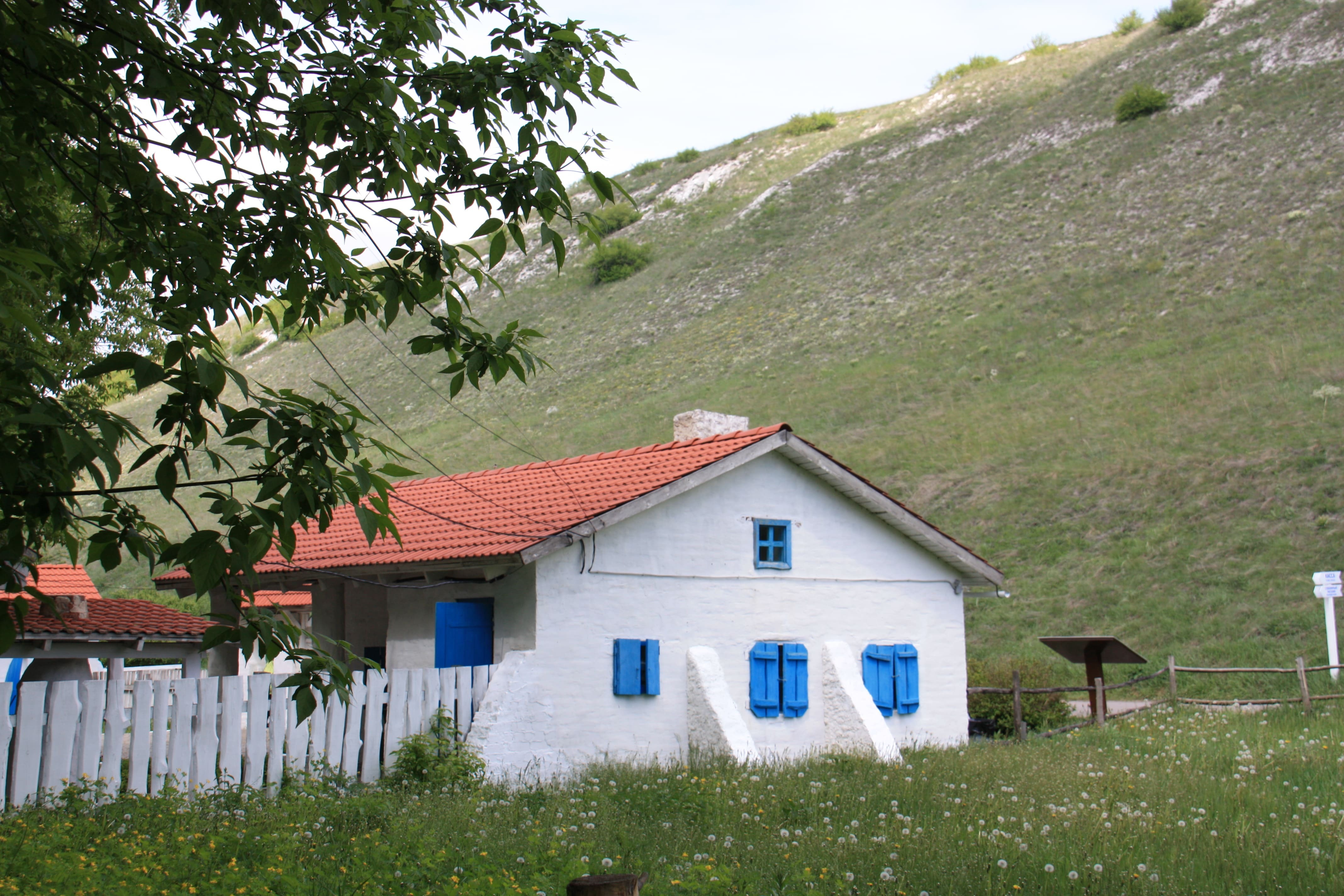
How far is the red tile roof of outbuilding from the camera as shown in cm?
1440

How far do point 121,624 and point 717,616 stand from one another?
341 inches

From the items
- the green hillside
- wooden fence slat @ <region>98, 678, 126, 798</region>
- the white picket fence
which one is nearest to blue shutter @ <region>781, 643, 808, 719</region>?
the white picket fence

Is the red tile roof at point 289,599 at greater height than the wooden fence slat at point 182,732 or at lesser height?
greater

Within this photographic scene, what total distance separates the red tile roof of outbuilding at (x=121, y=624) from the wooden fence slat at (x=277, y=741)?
4.05 meters

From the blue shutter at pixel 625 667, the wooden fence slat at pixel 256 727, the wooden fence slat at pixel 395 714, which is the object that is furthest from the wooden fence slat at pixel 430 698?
the blue shutter at pixel 625 667

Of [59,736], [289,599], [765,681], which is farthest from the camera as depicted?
[289,599]

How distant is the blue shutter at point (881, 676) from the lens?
49.5 ft

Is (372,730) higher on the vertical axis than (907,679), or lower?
lower

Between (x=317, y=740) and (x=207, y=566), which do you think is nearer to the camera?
(x=207, y=566)

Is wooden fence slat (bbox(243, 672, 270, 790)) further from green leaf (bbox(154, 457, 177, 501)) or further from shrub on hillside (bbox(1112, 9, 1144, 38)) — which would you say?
shrub on hillside (bbox(1112, 9, 1144, 38))

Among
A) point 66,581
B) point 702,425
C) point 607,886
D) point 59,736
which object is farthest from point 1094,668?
point 66,581

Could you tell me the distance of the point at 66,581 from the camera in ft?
67.4

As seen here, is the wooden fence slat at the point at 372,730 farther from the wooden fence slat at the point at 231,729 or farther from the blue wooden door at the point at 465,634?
the blue wooden door at the point at 465,634

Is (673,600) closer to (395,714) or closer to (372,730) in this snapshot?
(395,714)
